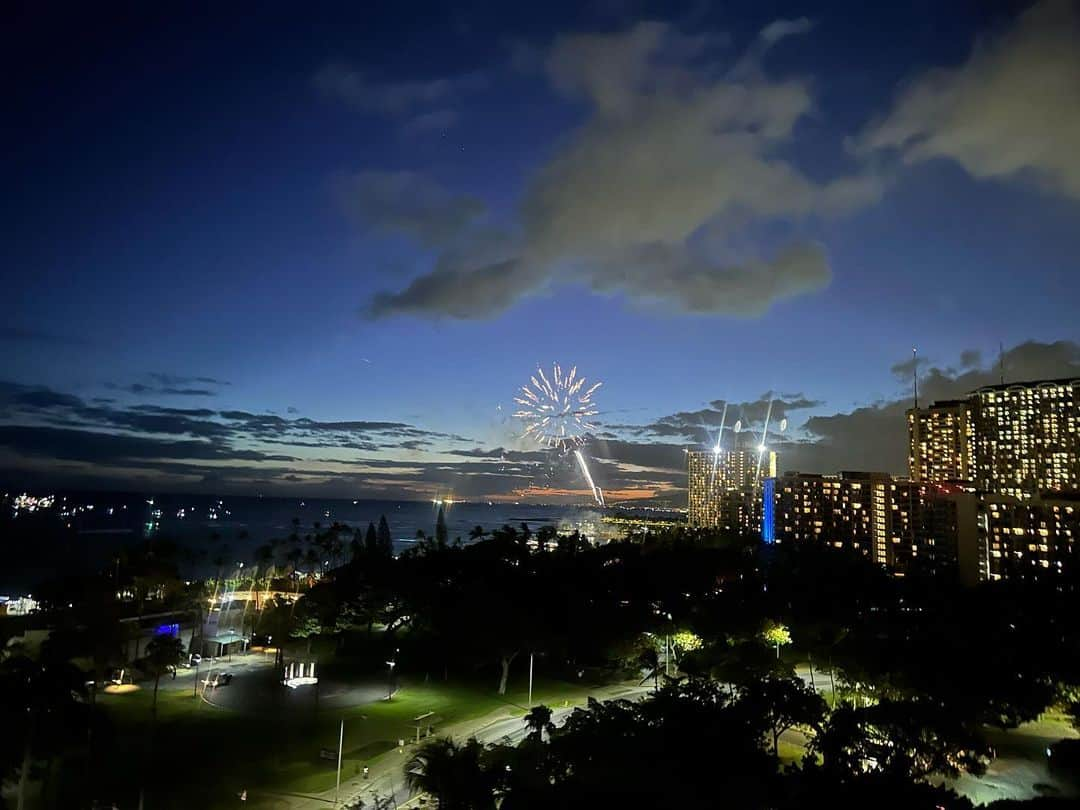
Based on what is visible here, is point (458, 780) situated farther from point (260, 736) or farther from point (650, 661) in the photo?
point (650, 661)

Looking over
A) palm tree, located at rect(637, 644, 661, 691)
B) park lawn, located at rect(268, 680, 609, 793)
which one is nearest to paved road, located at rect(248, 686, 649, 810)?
park lawn, located at rect(268, 680, 609, 793)

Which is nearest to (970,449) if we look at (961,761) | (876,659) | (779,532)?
(779,532)

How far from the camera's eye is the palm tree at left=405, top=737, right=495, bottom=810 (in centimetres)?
1379

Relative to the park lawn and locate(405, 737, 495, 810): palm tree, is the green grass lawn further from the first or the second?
locate(405, 737, 495, 810): palm tree

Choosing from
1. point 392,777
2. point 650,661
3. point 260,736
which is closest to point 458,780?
point 392,777

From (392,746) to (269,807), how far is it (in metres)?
5.56

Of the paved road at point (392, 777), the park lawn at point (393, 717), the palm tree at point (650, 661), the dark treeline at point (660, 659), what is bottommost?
the park lawn at point (393, 717)

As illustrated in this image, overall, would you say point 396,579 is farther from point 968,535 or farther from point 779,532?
point 779,532

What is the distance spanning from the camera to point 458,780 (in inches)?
559

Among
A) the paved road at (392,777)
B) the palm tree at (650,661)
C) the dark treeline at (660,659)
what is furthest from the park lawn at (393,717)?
the palm tree at (650,661)

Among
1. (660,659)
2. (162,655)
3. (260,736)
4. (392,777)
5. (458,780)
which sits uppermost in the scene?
(458,780)

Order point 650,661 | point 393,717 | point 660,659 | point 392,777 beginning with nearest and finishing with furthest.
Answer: point 392,777 < point 393,717 < point 650,661 < point 660,659

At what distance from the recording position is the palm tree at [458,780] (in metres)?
13.8

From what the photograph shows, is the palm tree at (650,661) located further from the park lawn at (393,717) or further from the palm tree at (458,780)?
the palm tree at (458,780)
